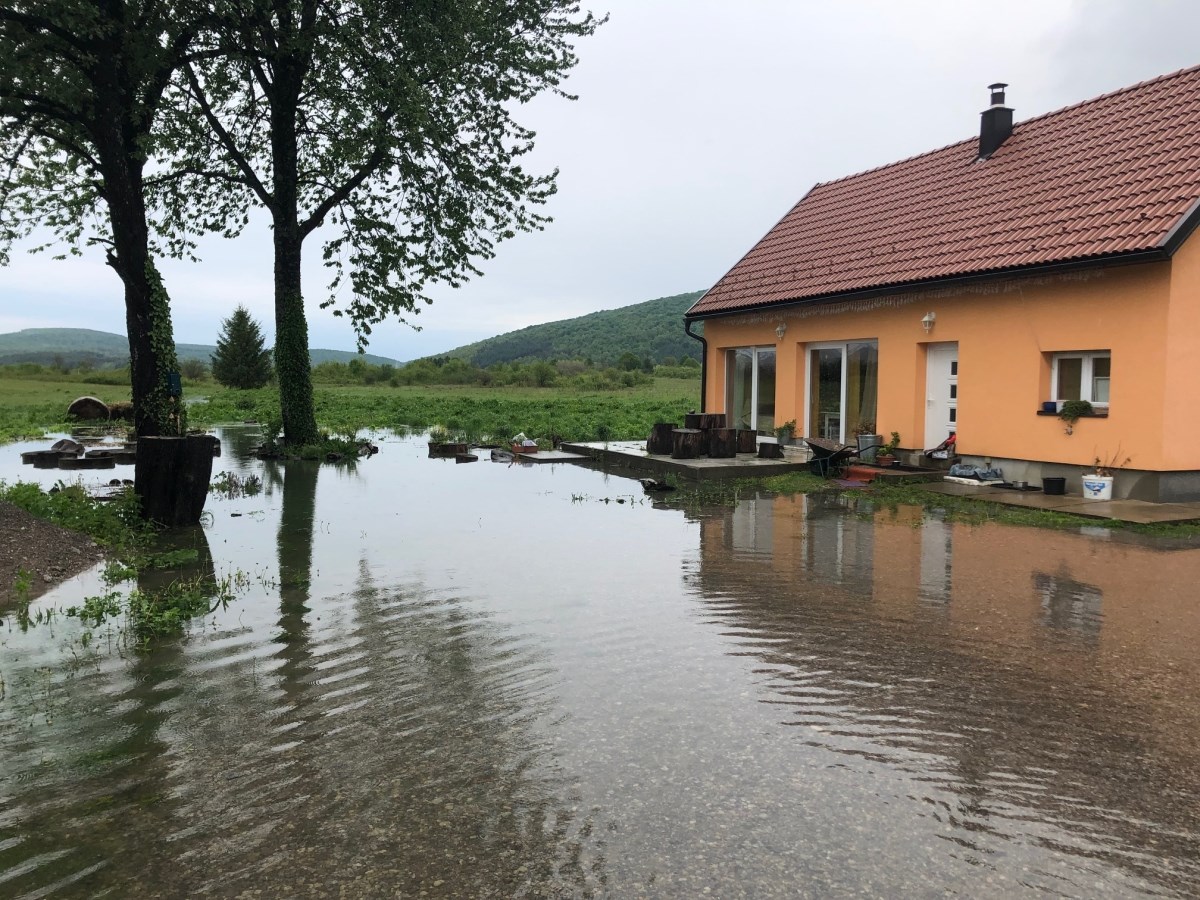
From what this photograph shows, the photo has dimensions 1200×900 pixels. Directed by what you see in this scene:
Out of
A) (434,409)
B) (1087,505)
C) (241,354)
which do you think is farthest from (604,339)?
(1087,505)

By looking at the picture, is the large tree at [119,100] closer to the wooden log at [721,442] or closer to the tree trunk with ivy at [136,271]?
the tree trunk with ivy at [136,271]

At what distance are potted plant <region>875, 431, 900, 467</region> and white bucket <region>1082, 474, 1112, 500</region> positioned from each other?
3.72 metres

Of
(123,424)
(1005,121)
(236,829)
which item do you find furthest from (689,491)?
(123,424)

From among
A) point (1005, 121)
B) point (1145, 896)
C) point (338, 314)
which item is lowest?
point (1145, 896)

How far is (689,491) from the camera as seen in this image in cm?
1400

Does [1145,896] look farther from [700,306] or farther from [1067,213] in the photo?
[700,306]

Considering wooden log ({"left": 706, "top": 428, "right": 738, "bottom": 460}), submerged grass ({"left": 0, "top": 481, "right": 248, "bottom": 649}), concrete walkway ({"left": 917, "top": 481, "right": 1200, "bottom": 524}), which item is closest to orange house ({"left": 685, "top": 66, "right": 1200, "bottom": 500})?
concrete walkway ({"left": 917, "top": 481, "right": 1200, "bottom": 524})

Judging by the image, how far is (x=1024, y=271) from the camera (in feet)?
44.2

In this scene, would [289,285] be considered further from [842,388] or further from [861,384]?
[861,384]

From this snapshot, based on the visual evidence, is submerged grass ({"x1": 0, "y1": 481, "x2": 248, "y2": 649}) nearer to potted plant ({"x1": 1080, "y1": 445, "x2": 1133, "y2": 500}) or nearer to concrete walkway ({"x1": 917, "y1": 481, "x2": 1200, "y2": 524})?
concrete walkway ({"x1": 917, "y1": 481, "x2": 1200, "y2": 524})

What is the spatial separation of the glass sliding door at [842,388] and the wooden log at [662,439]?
10.0 feet

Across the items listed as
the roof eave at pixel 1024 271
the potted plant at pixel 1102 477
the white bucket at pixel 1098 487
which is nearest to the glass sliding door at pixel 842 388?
the roof eave at pixel 1024 271

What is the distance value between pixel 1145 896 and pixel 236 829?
3159mm

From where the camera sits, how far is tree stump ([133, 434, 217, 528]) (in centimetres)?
1022
